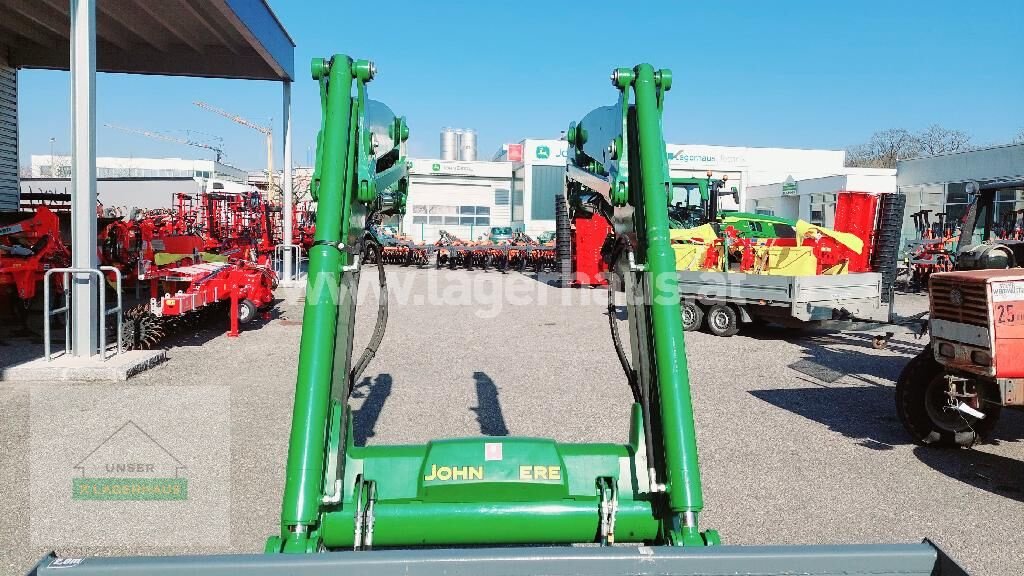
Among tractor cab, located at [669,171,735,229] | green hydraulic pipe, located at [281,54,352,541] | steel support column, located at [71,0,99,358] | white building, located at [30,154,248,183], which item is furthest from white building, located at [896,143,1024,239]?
white building, located at [30,154,248,183]

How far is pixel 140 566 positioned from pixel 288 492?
2.30ft

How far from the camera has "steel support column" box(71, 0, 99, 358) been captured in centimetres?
817

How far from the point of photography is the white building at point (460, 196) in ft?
154

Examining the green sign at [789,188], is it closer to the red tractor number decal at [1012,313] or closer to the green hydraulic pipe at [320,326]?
the red tractor number decal at [1012,313]

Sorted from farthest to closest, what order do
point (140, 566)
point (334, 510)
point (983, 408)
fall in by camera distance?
point (983, 408)
point (334, 510)
point (140, 566)

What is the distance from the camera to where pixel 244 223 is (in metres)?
20.5

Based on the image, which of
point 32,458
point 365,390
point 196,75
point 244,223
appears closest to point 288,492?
point 32,458

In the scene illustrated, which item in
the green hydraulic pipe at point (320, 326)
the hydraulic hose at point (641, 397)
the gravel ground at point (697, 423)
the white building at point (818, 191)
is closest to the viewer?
the green hydraulic pipe at point (320, 326)

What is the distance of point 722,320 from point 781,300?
3.93 feet

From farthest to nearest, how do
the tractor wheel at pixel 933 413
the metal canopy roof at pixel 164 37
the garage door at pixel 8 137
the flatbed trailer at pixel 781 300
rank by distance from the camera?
the garage door at pixel 8 137, the metal canopy roof at pixel 164 37, the flatbed trailer at pixel 781 300, the tractor wheel at pixel 933 413

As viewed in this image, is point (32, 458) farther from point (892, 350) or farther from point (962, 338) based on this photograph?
point (892, 350)

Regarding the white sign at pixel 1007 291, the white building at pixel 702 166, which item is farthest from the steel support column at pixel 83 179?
the white building at pixel 702 166

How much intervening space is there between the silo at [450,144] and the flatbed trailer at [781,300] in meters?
58.1

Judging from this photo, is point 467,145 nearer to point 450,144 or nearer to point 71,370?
point 450,144
